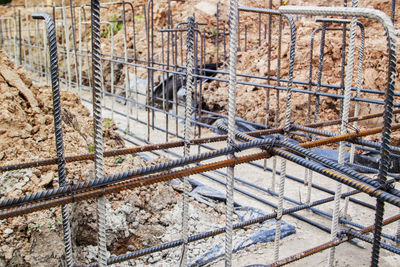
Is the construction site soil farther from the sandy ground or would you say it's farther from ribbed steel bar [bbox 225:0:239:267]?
ribbed steel bar [bbox 225:0:239:267]

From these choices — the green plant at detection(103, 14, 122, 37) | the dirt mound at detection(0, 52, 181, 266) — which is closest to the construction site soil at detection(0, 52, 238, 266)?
the dirt mound at detection(0, 52, 181, 266)

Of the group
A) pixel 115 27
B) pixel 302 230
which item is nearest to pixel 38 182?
pixel 302 230

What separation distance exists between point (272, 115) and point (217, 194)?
3.49 meters

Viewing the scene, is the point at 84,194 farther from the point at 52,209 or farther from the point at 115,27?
the point at 115,27

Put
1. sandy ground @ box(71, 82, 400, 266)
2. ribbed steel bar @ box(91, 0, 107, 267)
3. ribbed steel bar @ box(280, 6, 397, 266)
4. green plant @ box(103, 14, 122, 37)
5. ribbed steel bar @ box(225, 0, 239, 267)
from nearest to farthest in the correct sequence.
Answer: ribbed steel bar @ box(91, 0, 107, 267)
ribbed steel bar @ box(280, 6, 397, 266)
ribbed steel bar @ box(225, 0, 239, 267)
sandy ground @ box(71, 82, 400, 266)
green plant @ box(103, 14, 122, 37)

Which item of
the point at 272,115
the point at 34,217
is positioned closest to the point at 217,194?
the point at 34,217

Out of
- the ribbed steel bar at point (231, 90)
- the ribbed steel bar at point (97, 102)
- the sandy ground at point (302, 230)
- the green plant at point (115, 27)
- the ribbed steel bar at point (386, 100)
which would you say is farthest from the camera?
the green plant at point (115, 27)

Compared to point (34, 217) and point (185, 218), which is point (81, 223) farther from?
point (185, 218)

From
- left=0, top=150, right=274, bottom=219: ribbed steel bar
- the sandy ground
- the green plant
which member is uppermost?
the green plant

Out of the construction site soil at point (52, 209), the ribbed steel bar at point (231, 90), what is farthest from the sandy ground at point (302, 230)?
the ribbed steel bar at point (231, 90)

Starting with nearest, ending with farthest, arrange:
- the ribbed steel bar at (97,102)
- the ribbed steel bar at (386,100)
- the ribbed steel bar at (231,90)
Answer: the ribbed steel bar at (97,102)
the ribbed steel bar at (386,100)
the ribbed steel bar at (231,90)

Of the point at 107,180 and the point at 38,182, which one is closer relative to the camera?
the point at 107,180

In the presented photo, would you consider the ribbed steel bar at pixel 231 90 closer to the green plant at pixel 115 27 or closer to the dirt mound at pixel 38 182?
the dirt mound at pixel 38 182

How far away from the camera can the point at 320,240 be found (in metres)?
3.61
